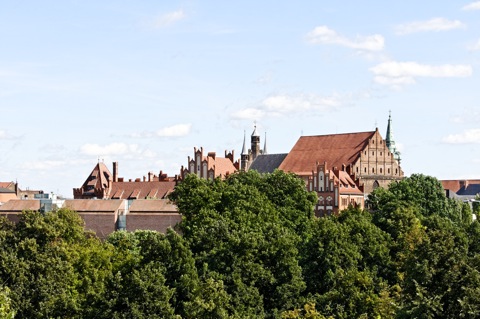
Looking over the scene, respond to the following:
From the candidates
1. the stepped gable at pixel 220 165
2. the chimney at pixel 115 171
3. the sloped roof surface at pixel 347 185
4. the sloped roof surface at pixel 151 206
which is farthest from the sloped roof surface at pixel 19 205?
the chimney at pixel 115 171

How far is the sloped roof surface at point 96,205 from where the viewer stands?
107m

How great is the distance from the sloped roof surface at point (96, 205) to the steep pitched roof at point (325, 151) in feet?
156

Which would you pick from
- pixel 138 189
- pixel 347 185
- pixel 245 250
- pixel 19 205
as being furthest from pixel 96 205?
pixel 138 189

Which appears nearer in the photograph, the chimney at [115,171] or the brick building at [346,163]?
the brick building at [346,163]

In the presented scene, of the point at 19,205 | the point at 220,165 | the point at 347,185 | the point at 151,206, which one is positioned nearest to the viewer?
the point at 151,206

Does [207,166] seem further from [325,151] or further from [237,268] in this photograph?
[237,268]

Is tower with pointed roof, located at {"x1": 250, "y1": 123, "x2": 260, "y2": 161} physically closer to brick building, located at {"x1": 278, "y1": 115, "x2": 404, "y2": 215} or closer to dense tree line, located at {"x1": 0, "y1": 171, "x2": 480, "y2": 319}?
brick building, located at {"x1": 278, "y1": 115, "x2": 404, "y2": 215}

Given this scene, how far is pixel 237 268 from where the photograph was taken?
57.5 m

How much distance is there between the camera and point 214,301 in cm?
5006

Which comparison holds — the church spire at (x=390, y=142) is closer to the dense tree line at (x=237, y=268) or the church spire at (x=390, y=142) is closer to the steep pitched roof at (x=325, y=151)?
the steep pitched roof at (x=325, y=151)

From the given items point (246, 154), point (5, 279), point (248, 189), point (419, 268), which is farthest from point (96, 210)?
point (246, 154)

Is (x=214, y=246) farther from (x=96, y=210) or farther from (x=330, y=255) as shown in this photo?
(x=96, y=210)

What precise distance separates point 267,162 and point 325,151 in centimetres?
1710

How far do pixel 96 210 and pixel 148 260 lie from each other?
185 ft
